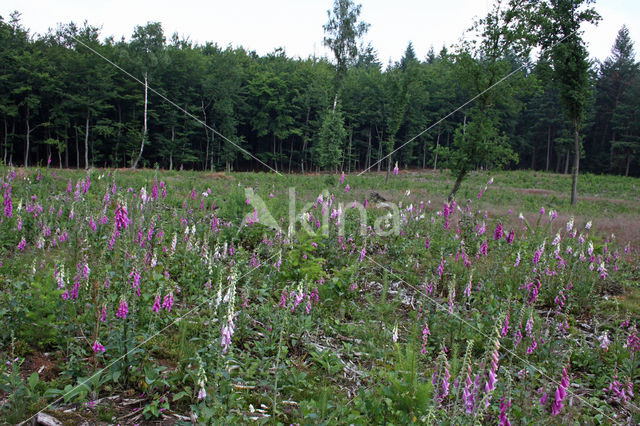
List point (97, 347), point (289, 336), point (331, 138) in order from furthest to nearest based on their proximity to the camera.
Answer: point (331, 138) < point (289, 336) < point (97, 347)

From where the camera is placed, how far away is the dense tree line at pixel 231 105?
3791 centimetres

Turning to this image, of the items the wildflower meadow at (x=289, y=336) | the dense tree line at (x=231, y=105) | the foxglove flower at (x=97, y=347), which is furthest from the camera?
the dense tree line at (x=231, y=105)

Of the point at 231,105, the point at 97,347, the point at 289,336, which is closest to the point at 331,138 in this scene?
the point at 231,105

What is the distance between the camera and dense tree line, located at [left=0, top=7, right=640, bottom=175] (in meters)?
37.9

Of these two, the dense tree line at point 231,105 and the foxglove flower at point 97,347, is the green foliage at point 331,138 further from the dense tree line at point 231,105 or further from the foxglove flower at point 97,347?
the foxglove flower at point 97,347

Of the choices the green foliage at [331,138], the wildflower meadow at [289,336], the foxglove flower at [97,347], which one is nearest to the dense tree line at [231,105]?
the green foliage at [331,138]

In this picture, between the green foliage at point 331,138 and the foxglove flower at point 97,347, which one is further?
the green foliage at point 331,138

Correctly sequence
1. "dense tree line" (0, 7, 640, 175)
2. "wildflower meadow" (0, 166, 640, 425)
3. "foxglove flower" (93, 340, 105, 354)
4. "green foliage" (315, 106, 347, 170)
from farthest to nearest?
"dense tree line" (0, 7, 640, 175) < "green foliage" (315, 106, 347, 170) < "foxglove flower" (93, 340, 105, 354) < "wildflower meadow" (0, 166, 640, 425)

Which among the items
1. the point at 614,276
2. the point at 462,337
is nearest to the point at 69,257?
the point at 462,337

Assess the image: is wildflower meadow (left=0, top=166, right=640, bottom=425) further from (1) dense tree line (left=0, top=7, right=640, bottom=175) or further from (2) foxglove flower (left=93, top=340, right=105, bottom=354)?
(1) dense tree line (left=0, top=7, right=640, bottom=175)

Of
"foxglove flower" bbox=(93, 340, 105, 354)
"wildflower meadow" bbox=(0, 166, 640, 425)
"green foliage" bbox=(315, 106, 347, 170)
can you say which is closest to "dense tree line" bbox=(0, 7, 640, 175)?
"green foliage" bbox=(315, 106, 347, 170)

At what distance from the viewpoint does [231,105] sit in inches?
1950

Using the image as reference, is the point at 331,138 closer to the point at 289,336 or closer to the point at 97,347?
the point at 289,336

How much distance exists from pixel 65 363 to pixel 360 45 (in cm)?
3586
